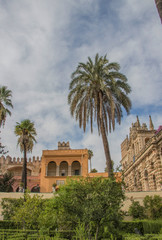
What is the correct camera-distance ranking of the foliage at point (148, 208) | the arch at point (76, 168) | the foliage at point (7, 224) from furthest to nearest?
the arch at point (76, 168)
the foliage at point (148, 208)
the foliage at point (7, 224)

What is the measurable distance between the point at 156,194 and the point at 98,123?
350 inches

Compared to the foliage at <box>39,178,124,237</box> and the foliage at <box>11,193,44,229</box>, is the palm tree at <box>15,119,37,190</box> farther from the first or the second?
the foliage at <box>39,178,124,237</box>

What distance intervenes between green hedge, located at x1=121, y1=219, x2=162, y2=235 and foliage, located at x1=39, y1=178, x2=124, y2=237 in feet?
18.4

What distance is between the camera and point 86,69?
2228 cm

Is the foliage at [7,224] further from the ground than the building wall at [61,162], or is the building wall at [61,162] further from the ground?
the building wall at [61,162]

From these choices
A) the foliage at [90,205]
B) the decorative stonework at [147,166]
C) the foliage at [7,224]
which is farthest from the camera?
the decorative stonework at [147,166]

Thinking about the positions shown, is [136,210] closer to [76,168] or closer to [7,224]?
[7,224]

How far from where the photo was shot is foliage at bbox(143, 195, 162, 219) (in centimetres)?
1905

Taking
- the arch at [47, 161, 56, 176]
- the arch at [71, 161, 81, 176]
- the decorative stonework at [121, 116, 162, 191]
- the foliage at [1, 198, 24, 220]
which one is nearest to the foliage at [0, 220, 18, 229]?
the foliage at [1, 198, 24, 220]

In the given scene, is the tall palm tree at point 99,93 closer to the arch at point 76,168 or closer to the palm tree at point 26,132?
the palm tree at point 26,132

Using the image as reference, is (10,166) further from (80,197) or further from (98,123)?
(80,197)

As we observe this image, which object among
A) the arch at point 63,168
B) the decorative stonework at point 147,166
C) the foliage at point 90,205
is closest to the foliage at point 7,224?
the foliage at point 90,205

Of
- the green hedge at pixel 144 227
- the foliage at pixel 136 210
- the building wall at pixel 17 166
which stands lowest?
the green hedge at pixel 144 227

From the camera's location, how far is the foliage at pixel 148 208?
19.2 metres
